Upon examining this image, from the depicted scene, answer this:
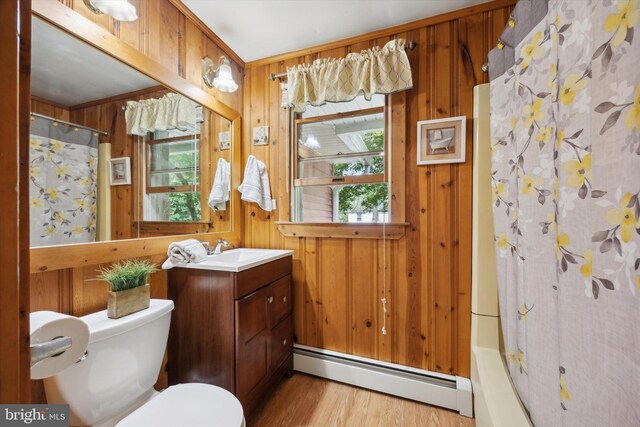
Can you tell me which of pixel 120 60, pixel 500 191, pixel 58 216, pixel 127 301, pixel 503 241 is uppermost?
pixel 120 60

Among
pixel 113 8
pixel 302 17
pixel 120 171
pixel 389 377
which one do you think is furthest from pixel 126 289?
pixel 302 17

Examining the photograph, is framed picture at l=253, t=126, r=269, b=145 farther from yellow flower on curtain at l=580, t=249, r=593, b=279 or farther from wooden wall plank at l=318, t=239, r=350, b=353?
yellow flower on curtain at l=580, t=249, r=593, b=279

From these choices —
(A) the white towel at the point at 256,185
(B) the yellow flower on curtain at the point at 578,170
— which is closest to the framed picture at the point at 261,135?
(A) the white towel at the point at 256,185

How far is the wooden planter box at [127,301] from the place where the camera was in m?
1.01

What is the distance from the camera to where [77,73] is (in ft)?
3.54

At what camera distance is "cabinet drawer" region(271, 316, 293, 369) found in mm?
1572

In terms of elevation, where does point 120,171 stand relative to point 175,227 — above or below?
above

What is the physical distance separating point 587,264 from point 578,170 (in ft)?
0.74

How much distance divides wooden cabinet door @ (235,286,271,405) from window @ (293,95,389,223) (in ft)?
2.46

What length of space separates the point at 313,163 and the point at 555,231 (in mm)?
1503

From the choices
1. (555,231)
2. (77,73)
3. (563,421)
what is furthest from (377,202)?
(77,73)

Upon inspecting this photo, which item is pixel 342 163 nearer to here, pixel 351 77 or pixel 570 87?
pixel 351 77

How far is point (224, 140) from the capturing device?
1.88m

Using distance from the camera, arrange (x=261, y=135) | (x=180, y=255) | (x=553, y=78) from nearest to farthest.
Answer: (x=553, y=78) → (x=180, y=255) → (x=261, y=135)
